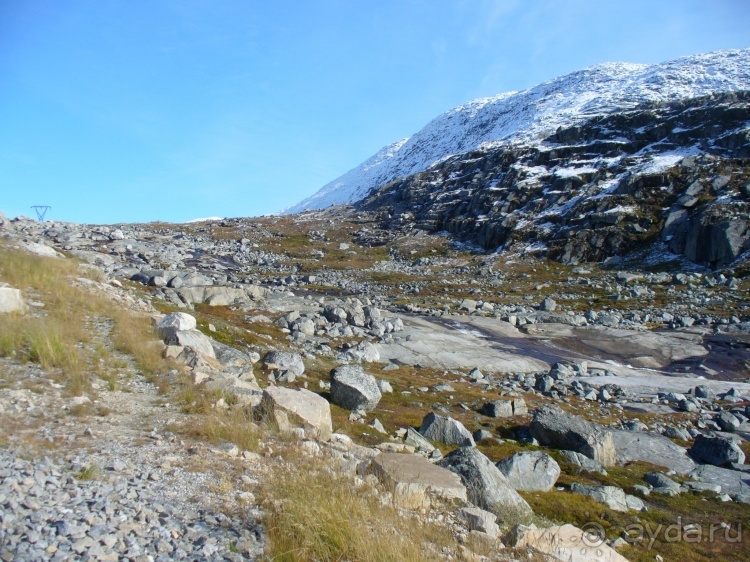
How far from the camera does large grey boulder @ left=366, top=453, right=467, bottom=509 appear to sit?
25.1 feet

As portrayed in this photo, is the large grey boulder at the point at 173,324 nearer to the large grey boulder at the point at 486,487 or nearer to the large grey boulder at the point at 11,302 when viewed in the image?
the large grey boulder at the point at 11,302

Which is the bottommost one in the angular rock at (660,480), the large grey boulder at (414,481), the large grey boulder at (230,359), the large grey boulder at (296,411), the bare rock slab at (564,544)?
the angular rock at (660,480)

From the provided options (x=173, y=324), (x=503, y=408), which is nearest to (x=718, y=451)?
(x=503, y=408)

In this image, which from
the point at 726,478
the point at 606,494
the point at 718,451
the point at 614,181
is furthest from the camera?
the point at 614,181

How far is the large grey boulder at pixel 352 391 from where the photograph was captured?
1805 cm

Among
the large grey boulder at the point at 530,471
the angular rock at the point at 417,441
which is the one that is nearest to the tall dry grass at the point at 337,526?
the angular rock at the point at 417,441

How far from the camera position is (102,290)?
2094cm

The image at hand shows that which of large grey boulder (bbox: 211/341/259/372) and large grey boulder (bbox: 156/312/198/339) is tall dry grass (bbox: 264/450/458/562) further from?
large grey boulder (bbox: 211/341/259/372)

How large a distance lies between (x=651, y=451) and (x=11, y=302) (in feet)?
81.3

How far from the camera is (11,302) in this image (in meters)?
12.7

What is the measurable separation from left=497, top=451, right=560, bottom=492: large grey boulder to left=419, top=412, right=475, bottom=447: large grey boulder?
2.28 meters

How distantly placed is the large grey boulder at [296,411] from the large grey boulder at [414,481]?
232cm

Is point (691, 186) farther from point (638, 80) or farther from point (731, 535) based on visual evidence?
point (638, 80)

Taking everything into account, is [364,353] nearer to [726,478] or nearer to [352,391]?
[352,391]
